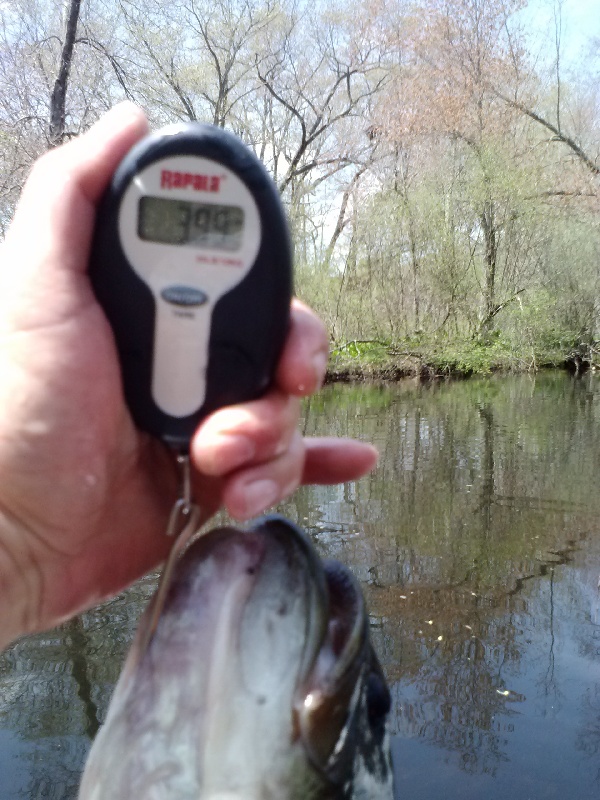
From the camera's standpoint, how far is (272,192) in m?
1.02

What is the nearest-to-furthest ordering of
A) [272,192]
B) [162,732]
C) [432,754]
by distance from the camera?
[162,732] < [272,192] < [432,754]

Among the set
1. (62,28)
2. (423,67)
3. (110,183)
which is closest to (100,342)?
(110,183)

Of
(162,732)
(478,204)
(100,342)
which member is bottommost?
(162,732)

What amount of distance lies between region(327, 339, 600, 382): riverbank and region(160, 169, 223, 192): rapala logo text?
60.8ft

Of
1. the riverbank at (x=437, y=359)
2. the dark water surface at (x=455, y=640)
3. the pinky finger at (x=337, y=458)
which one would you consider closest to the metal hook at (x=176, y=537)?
the pinky finger at (x=337, y=458)

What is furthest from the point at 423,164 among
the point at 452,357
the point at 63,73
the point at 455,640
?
the point at 455,640

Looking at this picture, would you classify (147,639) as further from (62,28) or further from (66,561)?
(62,28)

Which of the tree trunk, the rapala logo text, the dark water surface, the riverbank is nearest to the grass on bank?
the riverbank

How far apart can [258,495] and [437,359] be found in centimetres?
2075

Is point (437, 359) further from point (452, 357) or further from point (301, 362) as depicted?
point (301, 362)

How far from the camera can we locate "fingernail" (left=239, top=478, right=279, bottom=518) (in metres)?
1.08

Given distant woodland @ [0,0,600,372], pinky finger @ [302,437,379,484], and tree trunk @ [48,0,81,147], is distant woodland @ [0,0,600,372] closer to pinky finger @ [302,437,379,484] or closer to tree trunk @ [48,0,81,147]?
tree trunk @ [48,0,81,147]

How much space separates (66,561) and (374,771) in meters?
0.63

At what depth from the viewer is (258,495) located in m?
1.09
